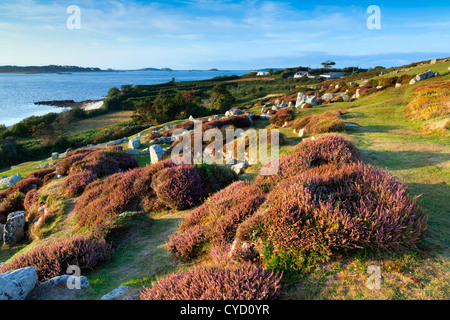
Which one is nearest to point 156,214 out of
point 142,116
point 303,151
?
point 303,151

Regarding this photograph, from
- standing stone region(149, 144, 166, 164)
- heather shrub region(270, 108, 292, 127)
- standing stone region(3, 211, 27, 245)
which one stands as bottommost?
standing stone region(3, 211, 27, 245)

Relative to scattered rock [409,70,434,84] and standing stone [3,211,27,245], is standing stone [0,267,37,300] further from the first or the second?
scattered rock [409,70,434,84]

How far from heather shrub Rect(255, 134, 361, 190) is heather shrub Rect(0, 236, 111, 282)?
14.9 ft

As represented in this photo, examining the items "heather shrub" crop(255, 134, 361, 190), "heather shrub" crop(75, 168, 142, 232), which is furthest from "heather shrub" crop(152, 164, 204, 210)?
"heather shrub" crop(255, 134, 361, 190)

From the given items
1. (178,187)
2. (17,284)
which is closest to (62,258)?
(17,284)

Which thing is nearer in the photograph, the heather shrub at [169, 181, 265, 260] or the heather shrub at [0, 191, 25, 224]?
the heather shrub at [169, 181, 265, 260]

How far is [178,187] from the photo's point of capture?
8562mm

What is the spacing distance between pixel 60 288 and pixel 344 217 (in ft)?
17.1

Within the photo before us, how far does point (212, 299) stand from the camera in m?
3.11

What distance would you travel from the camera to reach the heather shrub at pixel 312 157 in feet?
23.5

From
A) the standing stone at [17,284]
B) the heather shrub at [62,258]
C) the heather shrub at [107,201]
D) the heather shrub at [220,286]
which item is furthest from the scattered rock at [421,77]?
the standing stone at [17,284]

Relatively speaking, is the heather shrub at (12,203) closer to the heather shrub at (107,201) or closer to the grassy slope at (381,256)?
the grassy slope at (381,256)

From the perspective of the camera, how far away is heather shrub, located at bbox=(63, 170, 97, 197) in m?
10.8

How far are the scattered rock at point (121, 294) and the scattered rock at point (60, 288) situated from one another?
2.37 ft
